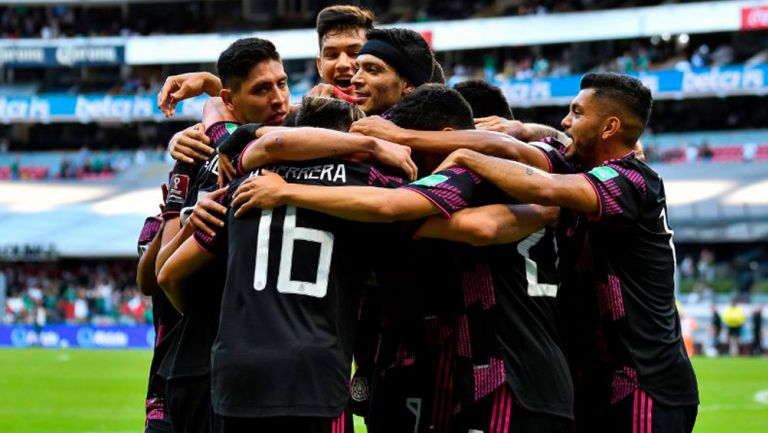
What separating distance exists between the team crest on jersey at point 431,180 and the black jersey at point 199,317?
3.16 ft

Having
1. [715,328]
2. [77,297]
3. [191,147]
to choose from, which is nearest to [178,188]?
[191,147]

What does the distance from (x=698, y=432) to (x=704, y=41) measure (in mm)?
34993

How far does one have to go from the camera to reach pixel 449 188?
484 centimetres

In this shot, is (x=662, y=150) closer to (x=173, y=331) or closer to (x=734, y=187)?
(x=734, y=187)

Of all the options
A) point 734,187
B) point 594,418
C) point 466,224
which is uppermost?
point 466,224

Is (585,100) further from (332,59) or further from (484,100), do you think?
(332,59)

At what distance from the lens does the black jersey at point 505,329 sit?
496cm

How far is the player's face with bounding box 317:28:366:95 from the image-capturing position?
689 cm

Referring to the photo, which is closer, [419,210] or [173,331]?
[419,210]

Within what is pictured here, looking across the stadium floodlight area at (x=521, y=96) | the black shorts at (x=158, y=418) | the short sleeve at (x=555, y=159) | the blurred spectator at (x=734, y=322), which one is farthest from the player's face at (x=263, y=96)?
the stadium floodlight area at (x=521, y=96)

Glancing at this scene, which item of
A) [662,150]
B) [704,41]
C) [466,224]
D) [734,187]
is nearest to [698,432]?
[466,224]

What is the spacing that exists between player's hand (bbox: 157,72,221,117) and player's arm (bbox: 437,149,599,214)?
213 cm

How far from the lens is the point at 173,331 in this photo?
5.90 m

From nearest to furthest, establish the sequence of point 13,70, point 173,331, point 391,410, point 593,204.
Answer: point 593,204
point 391,410
point 173,331
point 13,70
